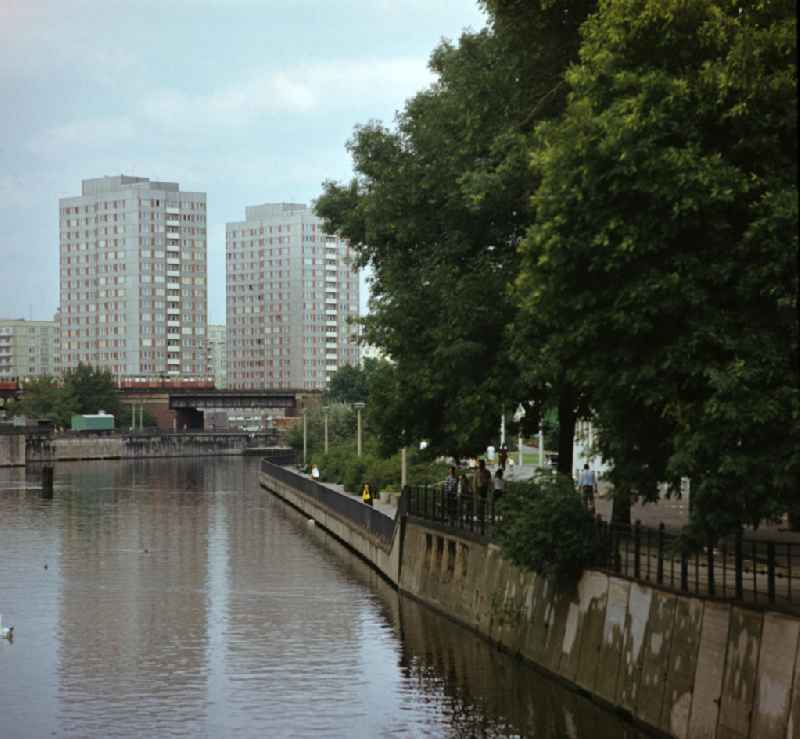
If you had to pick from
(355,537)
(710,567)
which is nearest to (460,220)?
(710,567)

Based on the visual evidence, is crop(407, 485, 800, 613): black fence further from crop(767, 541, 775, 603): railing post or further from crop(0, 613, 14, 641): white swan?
crop(0, 613, 14, 641): white swan

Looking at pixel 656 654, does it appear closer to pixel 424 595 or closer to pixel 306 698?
pixel 306 698

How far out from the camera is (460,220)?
3766 centimetres

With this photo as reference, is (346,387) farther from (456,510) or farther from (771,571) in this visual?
(771,571)

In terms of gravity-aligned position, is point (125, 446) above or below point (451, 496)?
below

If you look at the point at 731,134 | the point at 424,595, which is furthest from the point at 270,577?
the point at 731,134

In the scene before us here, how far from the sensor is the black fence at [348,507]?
52031 millimetres

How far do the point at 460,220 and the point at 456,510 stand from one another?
9.02 metres

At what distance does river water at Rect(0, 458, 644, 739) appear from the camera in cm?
2825

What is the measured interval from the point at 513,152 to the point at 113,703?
15220mm

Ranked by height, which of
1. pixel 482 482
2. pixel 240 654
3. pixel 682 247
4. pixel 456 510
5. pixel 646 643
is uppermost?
pixel 682 247

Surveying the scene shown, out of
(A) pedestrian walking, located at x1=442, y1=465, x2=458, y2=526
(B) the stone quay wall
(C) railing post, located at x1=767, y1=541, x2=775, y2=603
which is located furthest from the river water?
(C) railing post, located at x1=767, y1=541, x2=775, y2=603

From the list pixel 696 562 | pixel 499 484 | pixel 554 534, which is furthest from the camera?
pixel 499 484

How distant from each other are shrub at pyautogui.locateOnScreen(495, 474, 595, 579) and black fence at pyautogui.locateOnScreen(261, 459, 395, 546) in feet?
64.8
